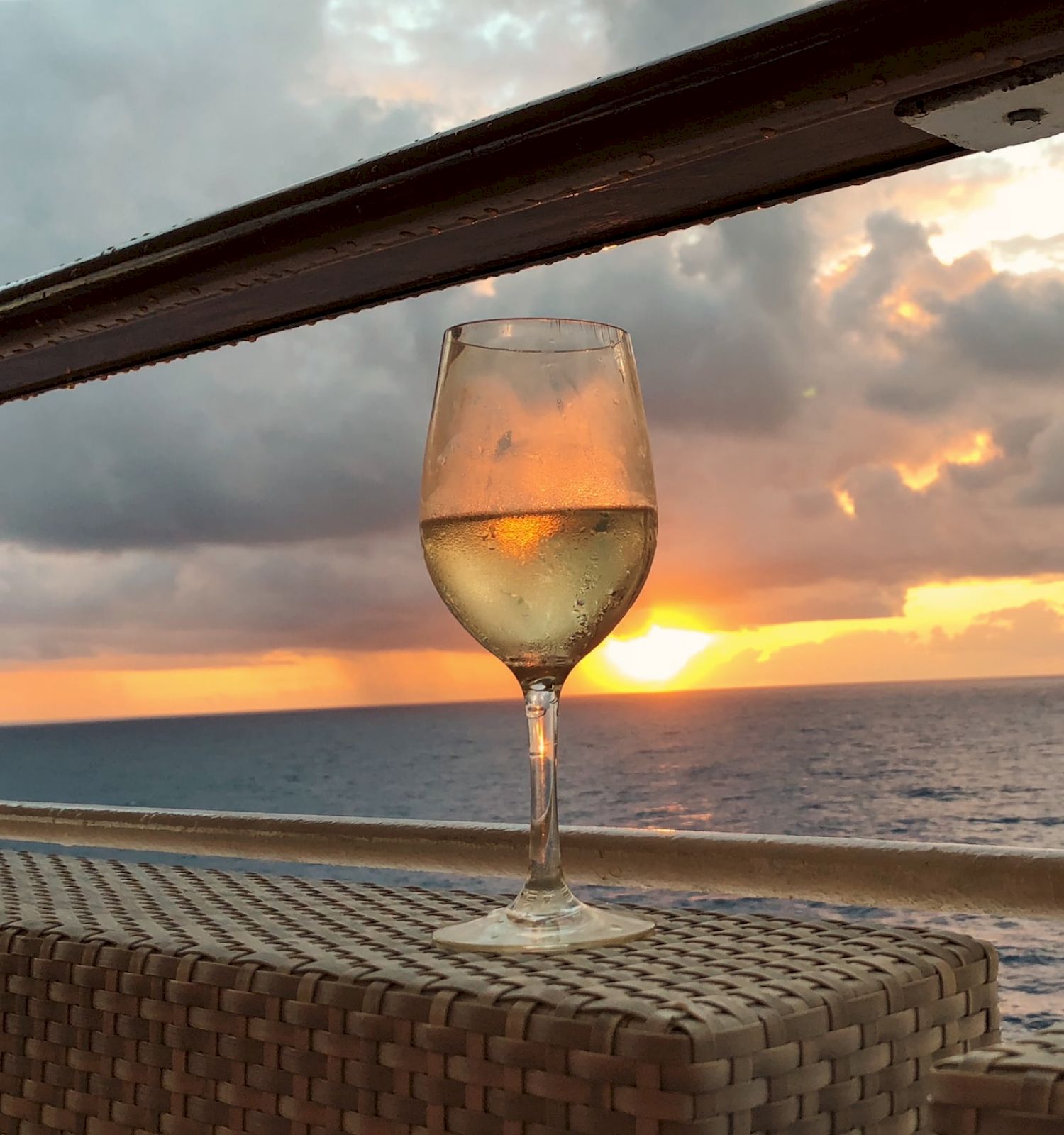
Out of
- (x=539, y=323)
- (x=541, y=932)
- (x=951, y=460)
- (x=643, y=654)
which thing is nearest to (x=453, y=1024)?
(x=541, y=932)

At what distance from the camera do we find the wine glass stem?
50 centimetres

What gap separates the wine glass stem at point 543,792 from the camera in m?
0.50

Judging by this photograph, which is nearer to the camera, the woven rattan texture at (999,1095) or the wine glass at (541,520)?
the woven rattan texture at (999,1095)

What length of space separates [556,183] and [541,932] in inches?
13.7

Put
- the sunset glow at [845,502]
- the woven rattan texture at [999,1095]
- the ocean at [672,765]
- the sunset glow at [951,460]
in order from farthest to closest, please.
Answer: the sunset glow at [845,502] < the sunset glow at [951,460] < the ocean at [672,765] < the woven rattan texture at [999,1095]

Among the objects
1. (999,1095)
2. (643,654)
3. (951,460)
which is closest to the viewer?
(999,1095)

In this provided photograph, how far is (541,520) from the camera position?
1.65 feet

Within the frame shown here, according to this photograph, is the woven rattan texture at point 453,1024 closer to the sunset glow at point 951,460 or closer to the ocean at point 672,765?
the ocean at point 672,765

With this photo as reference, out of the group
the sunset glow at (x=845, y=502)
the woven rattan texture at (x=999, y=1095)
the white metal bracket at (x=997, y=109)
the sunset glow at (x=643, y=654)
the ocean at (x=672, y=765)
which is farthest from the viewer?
the sunset glow at (x=845, y=502)

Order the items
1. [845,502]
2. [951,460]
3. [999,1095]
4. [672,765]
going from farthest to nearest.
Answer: [672,765] → [951,460] → [845,502] → [999,1095]

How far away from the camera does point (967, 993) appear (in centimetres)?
46

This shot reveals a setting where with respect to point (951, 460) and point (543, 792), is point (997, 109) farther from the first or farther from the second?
point (951, 460)

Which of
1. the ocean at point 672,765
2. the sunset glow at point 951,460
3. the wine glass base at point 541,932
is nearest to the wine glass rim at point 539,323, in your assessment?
the wine glass base at point 541,932

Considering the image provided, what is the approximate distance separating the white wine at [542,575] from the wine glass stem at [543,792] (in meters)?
0.02
